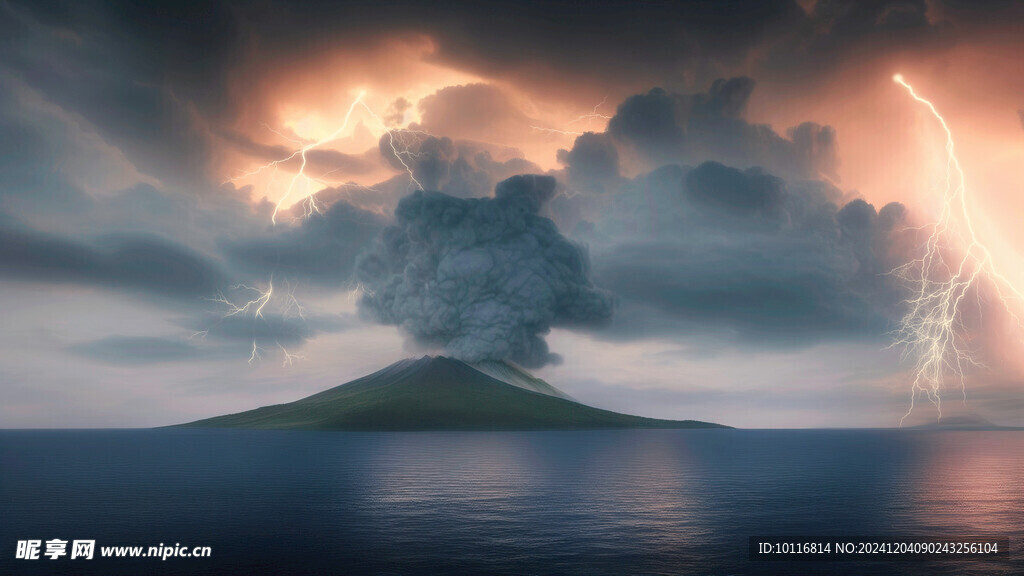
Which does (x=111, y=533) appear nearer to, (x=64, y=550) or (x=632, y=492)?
(x=64, y=550)

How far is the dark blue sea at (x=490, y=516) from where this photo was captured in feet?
131

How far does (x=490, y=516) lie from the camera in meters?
54.3

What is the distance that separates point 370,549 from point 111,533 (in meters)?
19.9

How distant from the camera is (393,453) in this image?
12962cm

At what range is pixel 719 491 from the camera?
242 ft

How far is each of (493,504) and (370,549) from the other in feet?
65.8

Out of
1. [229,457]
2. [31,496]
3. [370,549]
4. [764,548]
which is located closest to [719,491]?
[764,548]

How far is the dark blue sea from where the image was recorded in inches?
1572

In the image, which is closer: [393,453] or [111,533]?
[111,533]

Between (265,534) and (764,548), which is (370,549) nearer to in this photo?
(265,534)

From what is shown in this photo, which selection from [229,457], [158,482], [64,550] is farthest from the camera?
[229,457]

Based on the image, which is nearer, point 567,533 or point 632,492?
point 567,533

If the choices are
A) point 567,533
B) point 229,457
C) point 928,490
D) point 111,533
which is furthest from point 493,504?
point 229,457

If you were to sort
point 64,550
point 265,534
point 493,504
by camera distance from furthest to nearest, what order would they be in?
point 493,504
point 265,534
point 64,550
